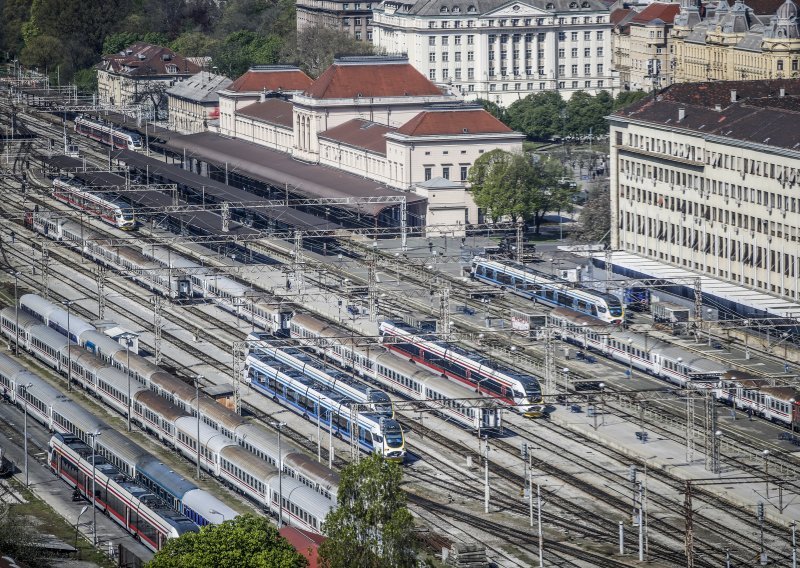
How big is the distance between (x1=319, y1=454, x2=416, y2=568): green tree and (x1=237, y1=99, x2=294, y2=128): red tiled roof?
389 feet

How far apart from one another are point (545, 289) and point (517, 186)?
24.1 m

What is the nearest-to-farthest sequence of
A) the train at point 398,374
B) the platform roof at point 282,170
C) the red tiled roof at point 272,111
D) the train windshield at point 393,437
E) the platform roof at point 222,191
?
1. the train windshield at point 393,437
2. the train at point 398,374
3. the platform roof at point 222,191
4. the platform roof at point 282,170
5. the red tiled roof at point 272,111

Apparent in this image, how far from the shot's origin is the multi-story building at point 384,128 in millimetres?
155250

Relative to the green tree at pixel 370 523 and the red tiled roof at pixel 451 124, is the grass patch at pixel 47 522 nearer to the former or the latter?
the green tree at pixel 370 523

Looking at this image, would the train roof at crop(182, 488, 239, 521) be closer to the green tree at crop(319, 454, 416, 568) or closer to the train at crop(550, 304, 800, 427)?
the green tree at crop(319, 454, 416, 568)

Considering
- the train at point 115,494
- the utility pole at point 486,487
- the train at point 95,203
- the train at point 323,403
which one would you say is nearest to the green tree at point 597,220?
the train at point 95,203

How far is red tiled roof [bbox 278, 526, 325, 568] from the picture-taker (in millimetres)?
70875

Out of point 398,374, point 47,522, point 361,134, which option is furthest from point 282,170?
point 47,522

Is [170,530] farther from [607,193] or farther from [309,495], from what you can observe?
[607,193]

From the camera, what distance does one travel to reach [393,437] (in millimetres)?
89500

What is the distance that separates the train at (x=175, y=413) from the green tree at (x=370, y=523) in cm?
1224

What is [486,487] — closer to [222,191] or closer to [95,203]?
[222,191]

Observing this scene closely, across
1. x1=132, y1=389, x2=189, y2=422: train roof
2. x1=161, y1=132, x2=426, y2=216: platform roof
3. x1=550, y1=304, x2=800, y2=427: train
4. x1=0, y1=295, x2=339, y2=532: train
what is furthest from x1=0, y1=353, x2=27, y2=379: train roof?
x1=161, y1=132, x2=426, y2=216: platform roof

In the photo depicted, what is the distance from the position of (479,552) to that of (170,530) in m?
12.2
